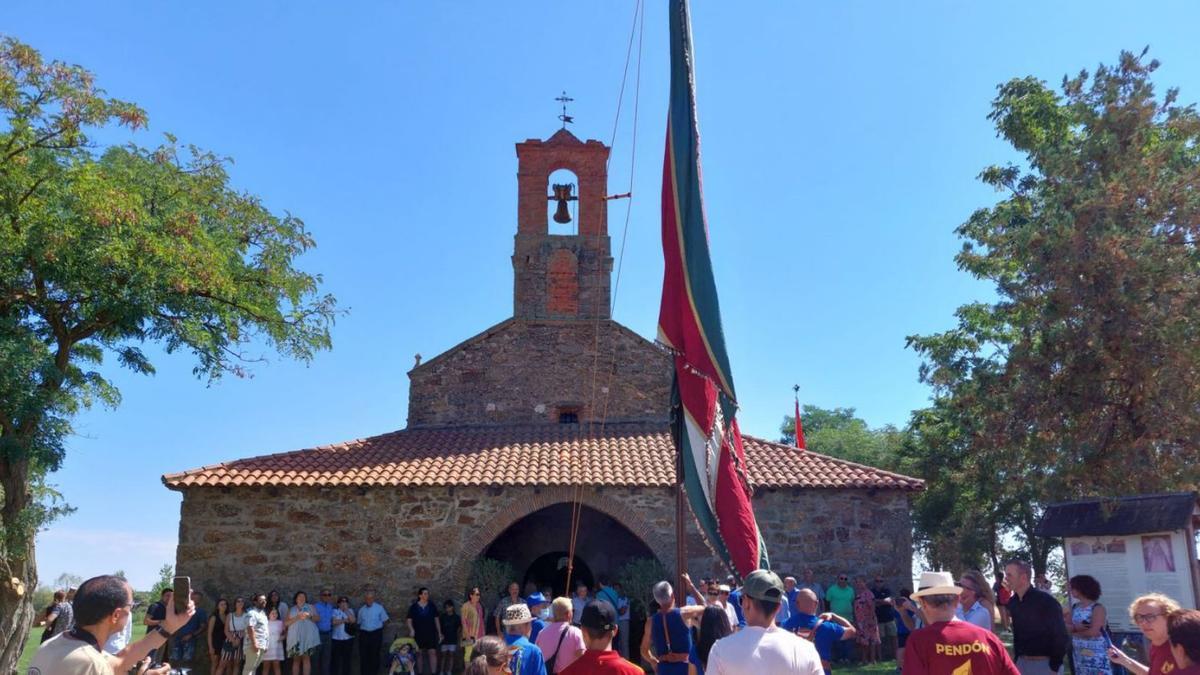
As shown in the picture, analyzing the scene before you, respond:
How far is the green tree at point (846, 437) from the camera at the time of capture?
34062 mm

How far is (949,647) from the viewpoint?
3.93m

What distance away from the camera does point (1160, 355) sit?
11.6 m

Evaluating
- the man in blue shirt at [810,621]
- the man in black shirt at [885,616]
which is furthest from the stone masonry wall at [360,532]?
the man in blue shirt at [810,621]

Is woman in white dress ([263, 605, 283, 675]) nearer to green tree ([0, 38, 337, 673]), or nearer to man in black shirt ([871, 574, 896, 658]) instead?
green tree ([0, 38, 337, 673])

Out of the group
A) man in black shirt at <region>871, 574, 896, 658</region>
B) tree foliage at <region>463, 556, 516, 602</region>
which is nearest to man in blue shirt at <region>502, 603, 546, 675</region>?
tree foliage at <region>463, 556, 516, 602</region>

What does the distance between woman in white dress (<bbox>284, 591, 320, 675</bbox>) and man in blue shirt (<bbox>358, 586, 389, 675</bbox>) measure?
691 millimetres

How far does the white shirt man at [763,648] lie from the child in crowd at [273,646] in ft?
36.4

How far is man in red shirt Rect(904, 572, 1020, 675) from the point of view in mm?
3898

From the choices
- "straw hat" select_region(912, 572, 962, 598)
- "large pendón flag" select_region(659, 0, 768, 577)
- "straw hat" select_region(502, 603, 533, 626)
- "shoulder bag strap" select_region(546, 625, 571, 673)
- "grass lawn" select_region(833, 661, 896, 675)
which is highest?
"large pendón flag" select_region(659, 0, 768, 577)

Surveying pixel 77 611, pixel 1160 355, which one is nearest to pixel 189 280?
pixel 77 611

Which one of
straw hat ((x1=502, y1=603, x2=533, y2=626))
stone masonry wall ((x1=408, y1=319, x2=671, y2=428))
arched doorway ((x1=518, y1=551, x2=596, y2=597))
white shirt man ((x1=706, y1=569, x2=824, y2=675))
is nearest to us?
white shirt man ((x1=706, y1=569, x2=824, y2=675))

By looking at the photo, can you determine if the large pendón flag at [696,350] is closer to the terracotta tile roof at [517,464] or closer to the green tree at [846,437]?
the terracotta tile roof at [517,464]

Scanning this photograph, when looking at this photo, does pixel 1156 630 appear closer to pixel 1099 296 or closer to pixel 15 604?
pixel 1099 296

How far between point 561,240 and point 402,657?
30.8 ft
